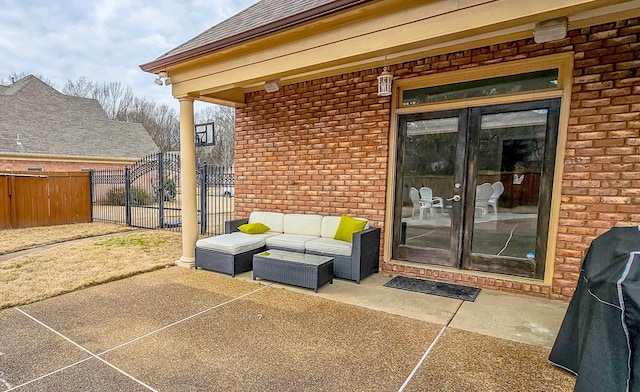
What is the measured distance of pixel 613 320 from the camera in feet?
4.67

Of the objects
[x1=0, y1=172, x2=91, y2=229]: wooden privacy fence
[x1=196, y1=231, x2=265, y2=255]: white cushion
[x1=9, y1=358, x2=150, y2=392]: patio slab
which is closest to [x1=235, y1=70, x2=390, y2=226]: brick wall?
[x1=196, y1=231, x2=265, y2=255]: white cushion

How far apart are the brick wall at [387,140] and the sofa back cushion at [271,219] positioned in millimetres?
291

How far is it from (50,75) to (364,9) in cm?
3338

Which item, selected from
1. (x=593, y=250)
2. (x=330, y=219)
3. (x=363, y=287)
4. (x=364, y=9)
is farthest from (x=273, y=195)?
(x=593, y=250)

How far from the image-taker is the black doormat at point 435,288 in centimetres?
361

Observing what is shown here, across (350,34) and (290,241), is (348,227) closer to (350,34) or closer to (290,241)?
(290,241)

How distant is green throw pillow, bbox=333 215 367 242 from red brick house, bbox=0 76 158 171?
14.3 metres

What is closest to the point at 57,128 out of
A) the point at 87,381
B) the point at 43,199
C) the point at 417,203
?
the point at 43,199

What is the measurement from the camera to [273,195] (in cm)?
566

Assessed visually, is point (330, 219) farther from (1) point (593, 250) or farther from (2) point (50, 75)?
(2) point (50, 75)

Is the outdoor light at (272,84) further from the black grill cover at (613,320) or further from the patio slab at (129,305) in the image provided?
the black grill cover at (613,320)

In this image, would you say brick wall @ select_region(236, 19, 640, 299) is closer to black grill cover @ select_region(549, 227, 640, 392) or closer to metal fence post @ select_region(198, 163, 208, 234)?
metal fence post @ select_region(198, 163, 208, 234)

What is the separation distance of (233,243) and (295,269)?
1.11 m

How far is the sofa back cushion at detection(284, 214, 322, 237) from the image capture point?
489 cm
